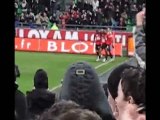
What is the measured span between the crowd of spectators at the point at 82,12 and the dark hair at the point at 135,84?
739 inches

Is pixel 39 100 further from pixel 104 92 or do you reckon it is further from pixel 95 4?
pixel 95 4

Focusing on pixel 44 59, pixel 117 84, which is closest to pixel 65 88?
pixel 117 84

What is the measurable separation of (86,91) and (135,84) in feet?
0.78

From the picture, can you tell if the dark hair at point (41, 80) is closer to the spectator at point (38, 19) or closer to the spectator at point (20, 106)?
the spectator at point (20, 106)

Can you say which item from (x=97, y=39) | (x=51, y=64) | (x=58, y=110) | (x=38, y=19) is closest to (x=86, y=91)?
(x=58, y=110)

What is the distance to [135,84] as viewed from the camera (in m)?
2.47

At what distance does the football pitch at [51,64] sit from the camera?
12663 millimetres

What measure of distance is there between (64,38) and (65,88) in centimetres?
A: 1640

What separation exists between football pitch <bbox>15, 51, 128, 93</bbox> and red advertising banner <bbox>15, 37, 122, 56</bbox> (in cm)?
31

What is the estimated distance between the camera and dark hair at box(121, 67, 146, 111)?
246cm

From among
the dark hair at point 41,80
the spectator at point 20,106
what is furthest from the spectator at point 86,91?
the dark hair at point 41,80
